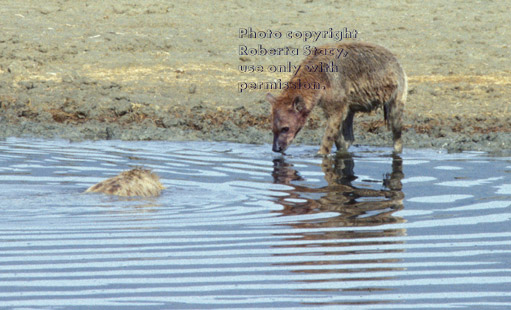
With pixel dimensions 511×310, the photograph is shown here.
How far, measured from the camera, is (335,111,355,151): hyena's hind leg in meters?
13.6

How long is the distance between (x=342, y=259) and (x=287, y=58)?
12412 mm

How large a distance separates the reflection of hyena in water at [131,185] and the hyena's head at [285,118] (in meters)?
3.49

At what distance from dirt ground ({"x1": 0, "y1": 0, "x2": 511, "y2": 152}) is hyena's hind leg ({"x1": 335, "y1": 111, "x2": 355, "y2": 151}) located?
0.76 meters

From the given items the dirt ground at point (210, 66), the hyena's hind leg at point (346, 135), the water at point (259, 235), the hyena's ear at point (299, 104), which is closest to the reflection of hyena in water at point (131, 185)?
the water at point (259, 235)

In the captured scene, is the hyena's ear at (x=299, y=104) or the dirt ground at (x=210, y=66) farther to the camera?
the dirt ground at (x=210, y=66)

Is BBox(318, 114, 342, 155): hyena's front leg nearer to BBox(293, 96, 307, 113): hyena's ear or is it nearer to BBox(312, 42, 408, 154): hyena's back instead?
BBox(312, 42, 408, 154): hyena's back

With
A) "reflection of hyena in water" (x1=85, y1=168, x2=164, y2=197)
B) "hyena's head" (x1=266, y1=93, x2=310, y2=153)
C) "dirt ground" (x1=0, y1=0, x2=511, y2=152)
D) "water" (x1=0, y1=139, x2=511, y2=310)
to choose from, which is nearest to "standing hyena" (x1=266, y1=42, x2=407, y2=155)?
"hyena's head" (x1=266, y1=93, x2=310, y2=153)

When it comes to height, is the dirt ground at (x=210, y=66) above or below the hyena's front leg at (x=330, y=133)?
above

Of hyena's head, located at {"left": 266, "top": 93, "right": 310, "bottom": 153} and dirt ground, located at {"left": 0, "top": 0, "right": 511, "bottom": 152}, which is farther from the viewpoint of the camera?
dirt ground, located at {"left": 0, "top": 0, "right": 511, "bottom": 152}

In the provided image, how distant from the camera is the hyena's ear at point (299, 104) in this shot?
1296 cm

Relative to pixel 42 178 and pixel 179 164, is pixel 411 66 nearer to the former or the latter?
pixel 179 164

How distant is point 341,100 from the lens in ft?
43.3

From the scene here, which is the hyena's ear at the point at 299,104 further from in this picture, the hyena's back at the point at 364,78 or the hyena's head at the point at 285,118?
the hyena's back at the point at 364,78

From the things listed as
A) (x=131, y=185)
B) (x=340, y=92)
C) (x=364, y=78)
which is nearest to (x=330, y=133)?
(x=340, y=92)
